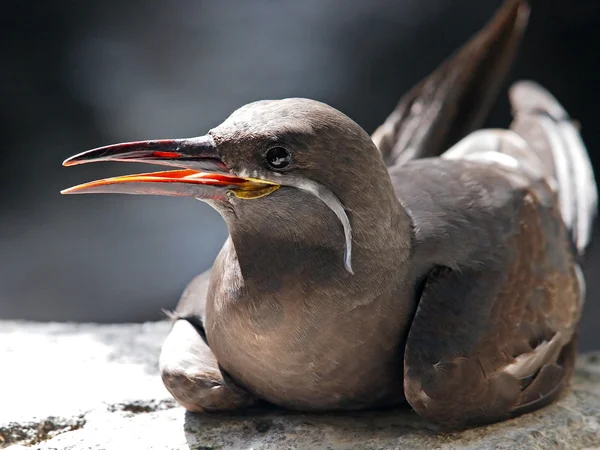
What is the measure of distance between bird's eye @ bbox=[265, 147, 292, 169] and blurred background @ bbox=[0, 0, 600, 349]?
10.5 feet

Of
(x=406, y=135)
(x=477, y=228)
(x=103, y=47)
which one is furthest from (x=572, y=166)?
(x=103, y=47)

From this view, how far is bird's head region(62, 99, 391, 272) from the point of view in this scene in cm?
279

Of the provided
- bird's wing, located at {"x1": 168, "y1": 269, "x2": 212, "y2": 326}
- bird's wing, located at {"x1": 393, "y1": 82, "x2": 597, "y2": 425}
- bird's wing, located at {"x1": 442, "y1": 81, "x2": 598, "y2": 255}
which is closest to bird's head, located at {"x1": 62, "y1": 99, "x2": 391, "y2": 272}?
bird's wing, located at {"x1": 393, "y1": 82, "x2": 597, "y2": 425}

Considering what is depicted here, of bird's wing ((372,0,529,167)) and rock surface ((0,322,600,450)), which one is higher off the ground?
bird's wing ((372,0,529,167))

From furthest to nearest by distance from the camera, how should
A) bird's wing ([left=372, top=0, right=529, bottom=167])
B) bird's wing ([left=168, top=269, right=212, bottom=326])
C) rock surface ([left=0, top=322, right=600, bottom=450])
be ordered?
bird's wing ([left=372, top=0, right=529, bottom=167]), bird's wing ([left=168, top=269, right=212, bottom=326]), rock surface ([left=0, top=322, right=600, bottom=450])

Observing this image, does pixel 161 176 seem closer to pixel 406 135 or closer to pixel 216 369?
pixel 216 369

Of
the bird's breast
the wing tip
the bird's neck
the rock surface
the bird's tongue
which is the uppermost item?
the bird's tongue

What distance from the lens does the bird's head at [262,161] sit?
9.14 feet

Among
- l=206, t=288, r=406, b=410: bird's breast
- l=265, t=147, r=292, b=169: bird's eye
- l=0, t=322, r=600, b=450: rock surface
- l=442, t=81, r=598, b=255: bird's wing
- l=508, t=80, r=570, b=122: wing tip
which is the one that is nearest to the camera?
l=265, t=147, r=292, b=169: bird's eye

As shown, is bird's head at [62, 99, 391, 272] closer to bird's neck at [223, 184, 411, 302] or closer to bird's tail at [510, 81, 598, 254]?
bird's neck at [223, 184, 411, 302]

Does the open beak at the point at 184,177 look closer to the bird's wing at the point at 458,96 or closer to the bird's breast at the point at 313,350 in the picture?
the bird's breast at the point at 313,350

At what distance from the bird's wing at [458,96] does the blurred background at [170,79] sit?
1661 mm

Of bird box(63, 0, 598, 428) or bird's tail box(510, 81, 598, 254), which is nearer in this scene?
bird box(63, 0, 598, 428)

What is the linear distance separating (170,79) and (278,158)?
348cm
